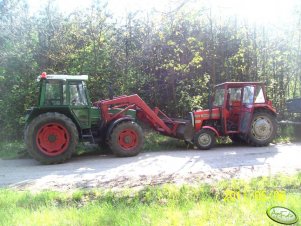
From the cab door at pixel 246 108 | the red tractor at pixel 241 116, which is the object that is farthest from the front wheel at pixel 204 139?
the cab door at pixel 246 108

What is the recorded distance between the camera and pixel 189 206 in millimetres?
4520

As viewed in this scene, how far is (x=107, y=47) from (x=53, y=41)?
1.99m

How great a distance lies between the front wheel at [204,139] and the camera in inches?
425

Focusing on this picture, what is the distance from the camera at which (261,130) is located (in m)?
11.2

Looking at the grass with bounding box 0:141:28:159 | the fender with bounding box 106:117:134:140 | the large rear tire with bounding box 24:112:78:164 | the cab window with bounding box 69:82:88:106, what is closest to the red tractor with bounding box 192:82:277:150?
the fender with bounding box 106:117:134:140

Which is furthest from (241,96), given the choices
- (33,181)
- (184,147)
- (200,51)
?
(33,181)

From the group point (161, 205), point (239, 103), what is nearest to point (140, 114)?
point (239, 103)

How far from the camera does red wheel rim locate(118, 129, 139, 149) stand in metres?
10.0

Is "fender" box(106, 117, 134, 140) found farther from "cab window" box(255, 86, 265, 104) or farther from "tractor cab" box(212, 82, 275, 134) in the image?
"cab window" box(255, 86, 265, 104)

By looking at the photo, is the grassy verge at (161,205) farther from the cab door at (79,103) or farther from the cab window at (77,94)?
the cab window at (77,94)

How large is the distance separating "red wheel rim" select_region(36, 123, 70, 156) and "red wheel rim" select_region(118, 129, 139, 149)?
1.46 m

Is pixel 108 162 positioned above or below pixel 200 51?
below

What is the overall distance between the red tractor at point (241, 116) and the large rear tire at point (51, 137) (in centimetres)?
376

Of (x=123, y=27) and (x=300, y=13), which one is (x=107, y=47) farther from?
(x=300, y=13)
